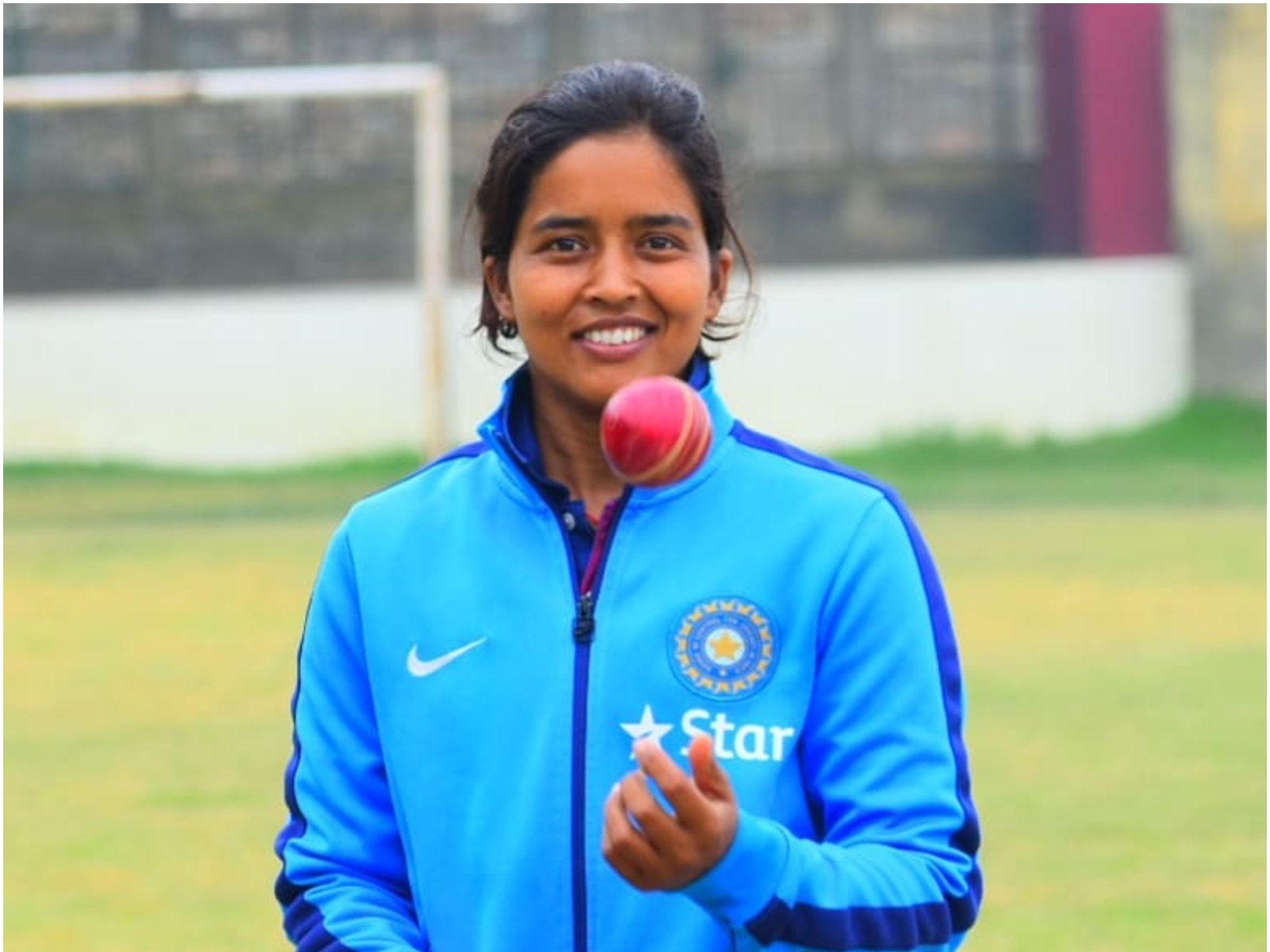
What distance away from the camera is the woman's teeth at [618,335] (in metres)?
2.36

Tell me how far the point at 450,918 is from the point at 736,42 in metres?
19.9

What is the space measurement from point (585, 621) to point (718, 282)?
367mm

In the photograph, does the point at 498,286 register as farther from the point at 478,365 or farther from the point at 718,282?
the point at 478,365

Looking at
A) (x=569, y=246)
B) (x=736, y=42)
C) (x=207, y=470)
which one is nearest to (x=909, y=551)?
(x=569, y=246)

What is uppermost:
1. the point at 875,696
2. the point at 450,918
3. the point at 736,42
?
the point at 736,42

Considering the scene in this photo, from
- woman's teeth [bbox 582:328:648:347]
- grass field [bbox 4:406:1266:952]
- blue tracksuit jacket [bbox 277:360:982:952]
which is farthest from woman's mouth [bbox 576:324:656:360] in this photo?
grass field [bbox 4:406:1266:952]

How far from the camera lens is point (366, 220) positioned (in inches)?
873

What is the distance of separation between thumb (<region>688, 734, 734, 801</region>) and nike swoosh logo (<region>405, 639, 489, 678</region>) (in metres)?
0.37

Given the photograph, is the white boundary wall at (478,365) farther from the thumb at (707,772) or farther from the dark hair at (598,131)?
the thumb at (707,772)

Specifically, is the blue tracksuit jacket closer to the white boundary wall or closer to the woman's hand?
the woman's hand

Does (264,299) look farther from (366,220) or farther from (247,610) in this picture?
(247,610)

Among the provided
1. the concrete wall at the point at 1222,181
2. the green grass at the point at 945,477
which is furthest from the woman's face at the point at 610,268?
the concrete wall at the point at 1222,181

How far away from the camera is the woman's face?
2.36 meters

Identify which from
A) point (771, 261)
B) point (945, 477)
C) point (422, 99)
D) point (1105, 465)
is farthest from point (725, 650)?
point (771, 261)
